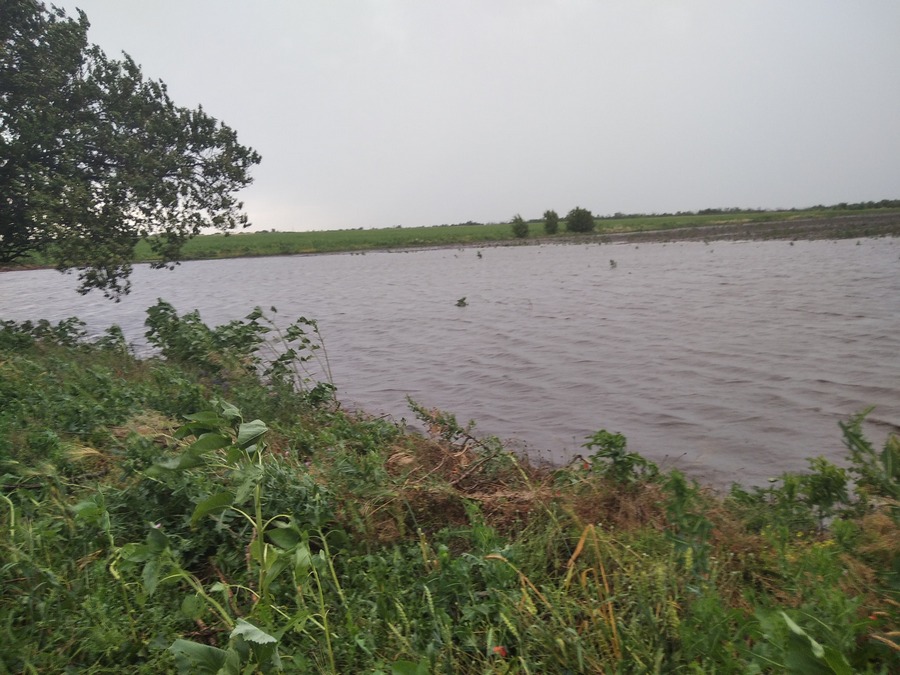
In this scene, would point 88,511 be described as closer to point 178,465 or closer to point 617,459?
point 178,465

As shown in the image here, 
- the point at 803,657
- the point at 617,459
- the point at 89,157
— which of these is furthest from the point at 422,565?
the point at 89,157

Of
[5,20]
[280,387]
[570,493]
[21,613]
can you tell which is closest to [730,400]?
[570,493]

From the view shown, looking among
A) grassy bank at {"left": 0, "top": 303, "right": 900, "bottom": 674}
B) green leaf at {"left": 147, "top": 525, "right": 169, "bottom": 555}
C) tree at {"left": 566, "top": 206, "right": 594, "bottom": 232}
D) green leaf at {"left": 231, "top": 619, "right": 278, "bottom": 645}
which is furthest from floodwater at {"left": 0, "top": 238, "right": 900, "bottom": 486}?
tree at {"left": 566, "top": 206, "right": 594, "bottom": 232}

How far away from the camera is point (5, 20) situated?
1062 centimetres

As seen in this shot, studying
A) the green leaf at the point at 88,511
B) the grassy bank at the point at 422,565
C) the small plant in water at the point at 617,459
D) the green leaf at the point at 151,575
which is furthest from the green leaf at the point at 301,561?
the small plant in water at the point at 617,459

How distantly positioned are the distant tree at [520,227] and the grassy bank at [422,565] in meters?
58.4

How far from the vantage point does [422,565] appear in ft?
10.9

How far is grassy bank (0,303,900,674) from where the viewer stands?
2434 millimetres

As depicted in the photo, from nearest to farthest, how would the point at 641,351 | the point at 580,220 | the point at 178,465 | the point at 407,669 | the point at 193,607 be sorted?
the point at 407,669 → the point at 193,607 → the point at 178,465 → the point at 641,351 → the point at 580,220

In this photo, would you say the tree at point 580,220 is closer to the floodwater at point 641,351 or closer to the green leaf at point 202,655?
the floodwater at point 641,351

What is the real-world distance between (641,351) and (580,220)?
52.9 m

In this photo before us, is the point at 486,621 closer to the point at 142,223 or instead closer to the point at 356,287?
the point at 142,223

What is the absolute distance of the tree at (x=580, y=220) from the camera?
60969 millimetres

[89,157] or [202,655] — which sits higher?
[89,157]
